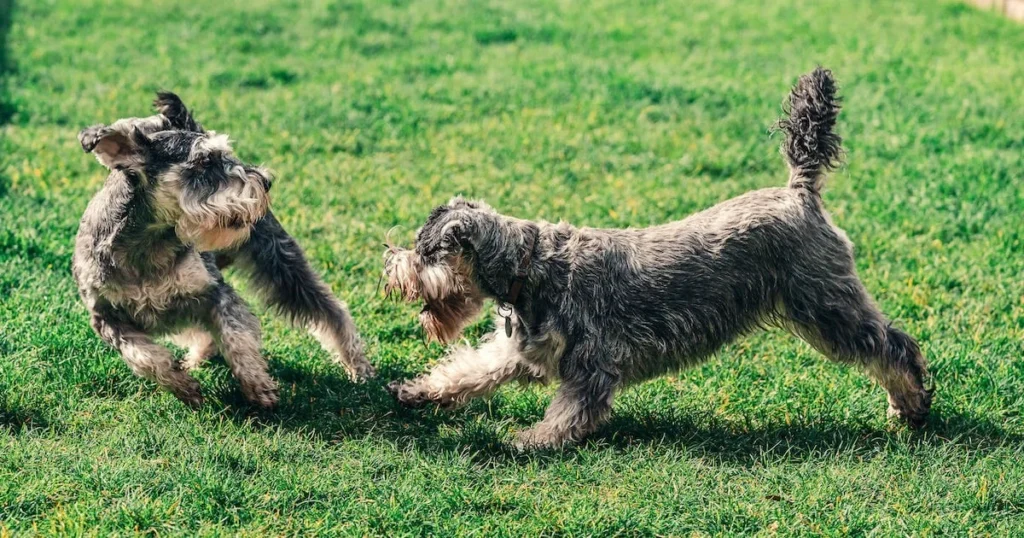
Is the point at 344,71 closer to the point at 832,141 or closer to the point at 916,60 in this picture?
the point at 916,60

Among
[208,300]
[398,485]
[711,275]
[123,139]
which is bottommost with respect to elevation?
[398,485]

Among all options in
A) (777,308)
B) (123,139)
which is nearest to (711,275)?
(777,308)

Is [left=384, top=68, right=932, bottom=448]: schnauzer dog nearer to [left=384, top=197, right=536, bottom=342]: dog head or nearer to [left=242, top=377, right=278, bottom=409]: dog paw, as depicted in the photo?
[left=384, top=197, right=536, bottom=342]: dog head

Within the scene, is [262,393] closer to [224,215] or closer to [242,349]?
[242,349]

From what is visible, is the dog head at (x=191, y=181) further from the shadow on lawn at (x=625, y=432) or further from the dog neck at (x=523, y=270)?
the dog neck at (x=523, y=270)

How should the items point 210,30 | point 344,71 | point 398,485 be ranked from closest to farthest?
point 398,485
point 344,71
point 210,30

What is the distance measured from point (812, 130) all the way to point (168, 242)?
10.4 ft

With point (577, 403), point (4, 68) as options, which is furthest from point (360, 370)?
point (4, 68)

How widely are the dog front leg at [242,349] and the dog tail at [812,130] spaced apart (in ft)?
9.12

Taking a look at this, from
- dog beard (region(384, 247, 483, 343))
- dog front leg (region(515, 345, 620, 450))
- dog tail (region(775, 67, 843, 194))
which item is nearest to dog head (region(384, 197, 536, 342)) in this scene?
dog beard (region(384, 247, 483, 343))

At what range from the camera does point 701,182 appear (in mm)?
8711

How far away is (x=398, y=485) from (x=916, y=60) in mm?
8678

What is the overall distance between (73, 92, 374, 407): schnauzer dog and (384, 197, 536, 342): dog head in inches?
32.3

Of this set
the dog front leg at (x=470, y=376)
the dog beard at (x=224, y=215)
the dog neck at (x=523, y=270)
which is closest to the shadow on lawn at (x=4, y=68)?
the dog beard at (x=224, y=215)
